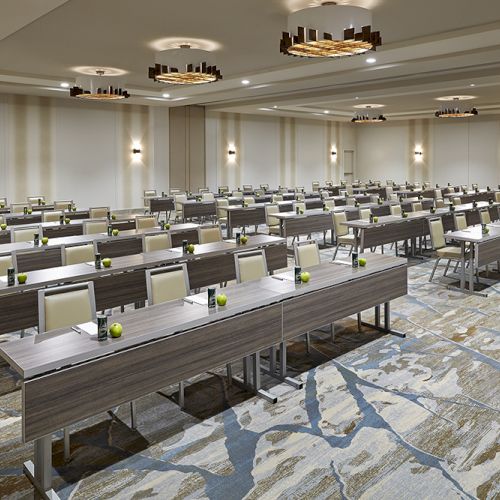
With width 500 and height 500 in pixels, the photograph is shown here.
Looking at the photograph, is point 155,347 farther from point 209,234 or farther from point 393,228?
point 393,228

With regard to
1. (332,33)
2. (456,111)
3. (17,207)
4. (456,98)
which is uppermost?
(456,98)

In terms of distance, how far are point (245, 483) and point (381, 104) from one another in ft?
54.6

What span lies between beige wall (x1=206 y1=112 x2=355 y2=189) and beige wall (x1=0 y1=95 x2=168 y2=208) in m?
2.43

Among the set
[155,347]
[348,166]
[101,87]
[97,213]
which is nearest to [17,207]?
[97,213]

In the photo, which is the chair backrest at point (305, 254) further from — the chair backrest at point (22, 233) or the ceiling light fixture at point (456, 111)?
the ceiling light fixture at point (456, 111)

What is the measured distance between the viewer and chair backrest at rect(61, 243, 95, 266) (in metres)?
6.30

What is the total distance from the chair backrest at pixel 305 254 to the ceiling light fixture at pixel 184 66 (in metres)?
4.06

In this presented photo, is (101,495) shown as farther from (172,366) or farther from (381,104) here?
(381,104)

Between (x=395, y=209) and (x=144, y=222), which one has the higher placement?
(x=395, y=209)

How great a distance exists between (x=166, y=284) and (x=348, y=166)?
22567 millimetres

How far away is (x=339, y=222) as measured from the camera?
33.1ft

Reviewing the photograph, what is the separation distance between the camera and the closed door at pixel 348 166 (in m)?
26.0

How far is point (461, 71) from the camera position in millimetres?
11297

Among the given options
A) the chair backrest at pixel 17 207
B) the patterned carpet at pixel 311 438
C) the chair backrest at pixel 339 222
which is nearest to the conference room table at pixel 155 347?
the patterned carpet at pixel 311 438
